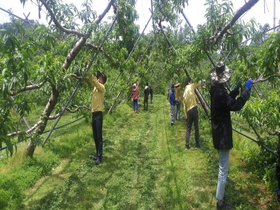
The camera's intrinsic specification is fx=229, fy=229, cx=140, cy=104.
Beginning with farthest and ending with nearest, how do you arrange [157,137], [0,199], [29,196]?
[157,137] < [29,196] < [0,199]

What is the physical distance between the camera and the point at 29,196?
3910mm

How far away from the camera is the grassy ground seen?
3.69 meters

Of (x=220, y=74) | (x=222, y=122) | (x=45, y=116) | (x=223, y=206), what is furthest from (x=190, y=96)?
(x=45, y=116)

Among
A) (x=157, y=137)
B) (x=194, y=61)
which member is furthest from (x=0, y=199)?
(x=157, y=137)

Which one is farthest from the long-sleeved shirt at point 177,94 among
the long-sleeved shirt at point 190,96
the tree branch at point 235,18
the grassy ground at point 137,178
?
the tree branch at point 235,18

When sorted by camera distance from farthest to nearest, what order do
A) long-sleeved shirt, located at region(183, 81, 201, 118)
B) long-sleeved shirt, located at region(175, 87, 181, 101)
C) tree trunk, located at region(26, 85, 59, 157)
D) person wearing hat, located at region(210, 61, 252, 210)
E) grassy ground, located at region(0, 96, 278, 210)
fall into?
1. long-sleeved shirt, located at region(175, 87, 181, 101)
2. long-sleeved shirt, located at region(183, 81, 201, 118)
3. tree trunk, located at region(26, 85, 59, 157)
4. grassy ground, located at region(0, 96, 278, 210)
5. person wearing hat, located at region(210, 61, 252, 210)

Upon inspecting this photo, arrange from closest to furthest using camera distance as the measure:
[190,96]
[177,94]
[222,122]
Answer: [222,122] → [190,96] → [177,94]

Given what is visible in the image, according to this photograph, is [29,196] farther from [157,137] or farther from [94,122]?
[157,137]

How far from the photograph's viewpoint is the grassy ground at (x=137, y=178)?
369 cm

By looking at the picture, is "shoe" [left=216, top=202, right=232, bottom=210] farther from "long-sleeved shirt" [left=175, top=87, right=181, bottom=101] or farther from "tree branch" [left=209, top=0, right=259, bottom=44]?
"long-sleeved shirt" [left=175, top=87, right=181, bottom=101]

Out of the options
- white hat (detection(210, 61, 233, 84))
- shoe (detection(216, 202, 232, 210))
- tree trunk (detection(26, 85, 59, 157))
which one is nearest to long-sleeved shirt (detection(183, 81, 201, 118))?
white hat (detection(210, 61, 233, 84))

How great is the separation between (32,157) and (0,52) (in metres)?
2.95

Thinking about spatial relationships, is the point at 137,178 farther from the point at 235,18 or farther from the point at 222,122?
the point at 235,18

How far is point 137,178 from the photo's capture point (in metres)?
4.59
